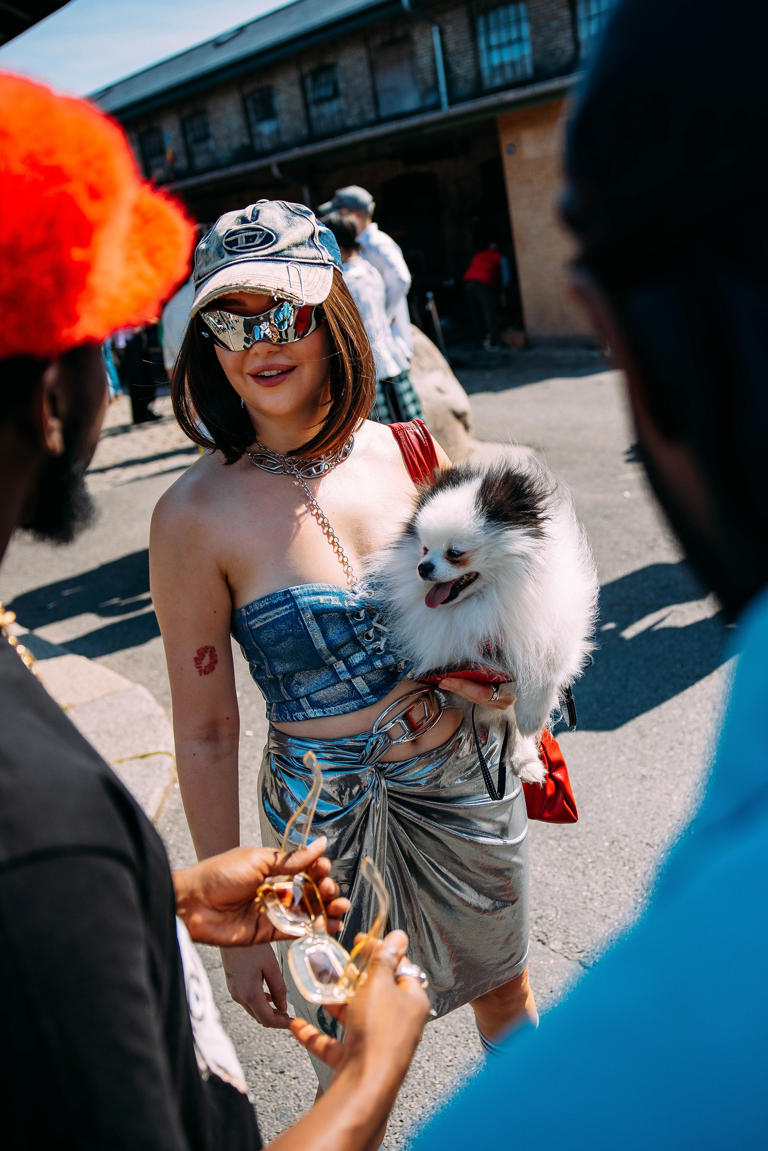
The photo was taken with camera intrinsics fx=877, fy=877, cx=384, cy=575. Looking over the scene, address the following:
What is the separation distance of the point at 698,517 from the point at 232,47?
2949cm

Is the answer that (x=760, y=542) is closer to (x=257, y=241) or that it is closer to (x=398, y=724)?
(x=398, y=724)

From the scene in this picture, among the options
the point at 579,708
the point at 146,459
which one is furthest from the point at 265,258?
the point at 146,459

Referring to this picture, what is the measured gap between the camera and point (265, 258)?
201cm

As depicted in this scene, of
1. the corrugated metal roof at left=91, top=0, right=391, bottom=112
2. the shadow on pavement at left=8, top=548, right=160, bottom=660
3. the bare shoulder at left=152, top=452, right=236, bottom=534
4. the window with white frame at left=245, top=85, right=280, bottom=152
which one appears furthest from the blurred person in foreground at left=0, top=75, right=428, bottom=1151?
the window with white frame at left=245, top=85, right=280, bottom=152

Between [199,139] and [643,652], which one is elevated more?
[199,139]

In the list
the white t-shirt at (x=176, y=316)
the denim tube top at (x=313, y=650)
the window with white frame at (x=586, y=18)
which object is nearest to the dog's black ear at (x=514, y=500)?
the denim tube top at (x=313, y=650)

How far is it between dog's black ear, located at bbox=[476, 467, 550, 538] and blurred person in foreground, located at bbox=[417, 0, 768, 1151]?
1560mm

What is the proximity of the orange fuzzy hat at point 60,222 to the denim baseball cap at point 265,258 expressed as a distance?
81 cm

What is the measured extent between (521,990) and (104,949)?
1.83m

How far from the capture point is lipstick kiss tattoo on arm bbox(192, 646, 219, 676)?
2.03 meters

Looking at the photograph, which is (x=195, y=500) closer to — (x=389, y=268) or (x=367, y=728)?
(x=367, y=728)

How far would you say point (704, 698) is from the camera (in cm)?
466

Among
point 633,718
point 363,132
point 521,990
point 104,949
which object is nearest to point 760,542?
point 104,949

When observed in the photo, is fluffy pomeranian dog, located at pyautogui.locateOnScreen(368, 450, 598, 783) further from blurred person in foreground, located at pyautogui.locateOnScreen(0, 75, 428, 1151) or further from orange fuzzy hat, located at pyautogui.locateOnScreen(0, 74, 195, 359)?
orange fuzzy hat, located at pyautogui.locateOnScreen(0, 74, 195, 359)
